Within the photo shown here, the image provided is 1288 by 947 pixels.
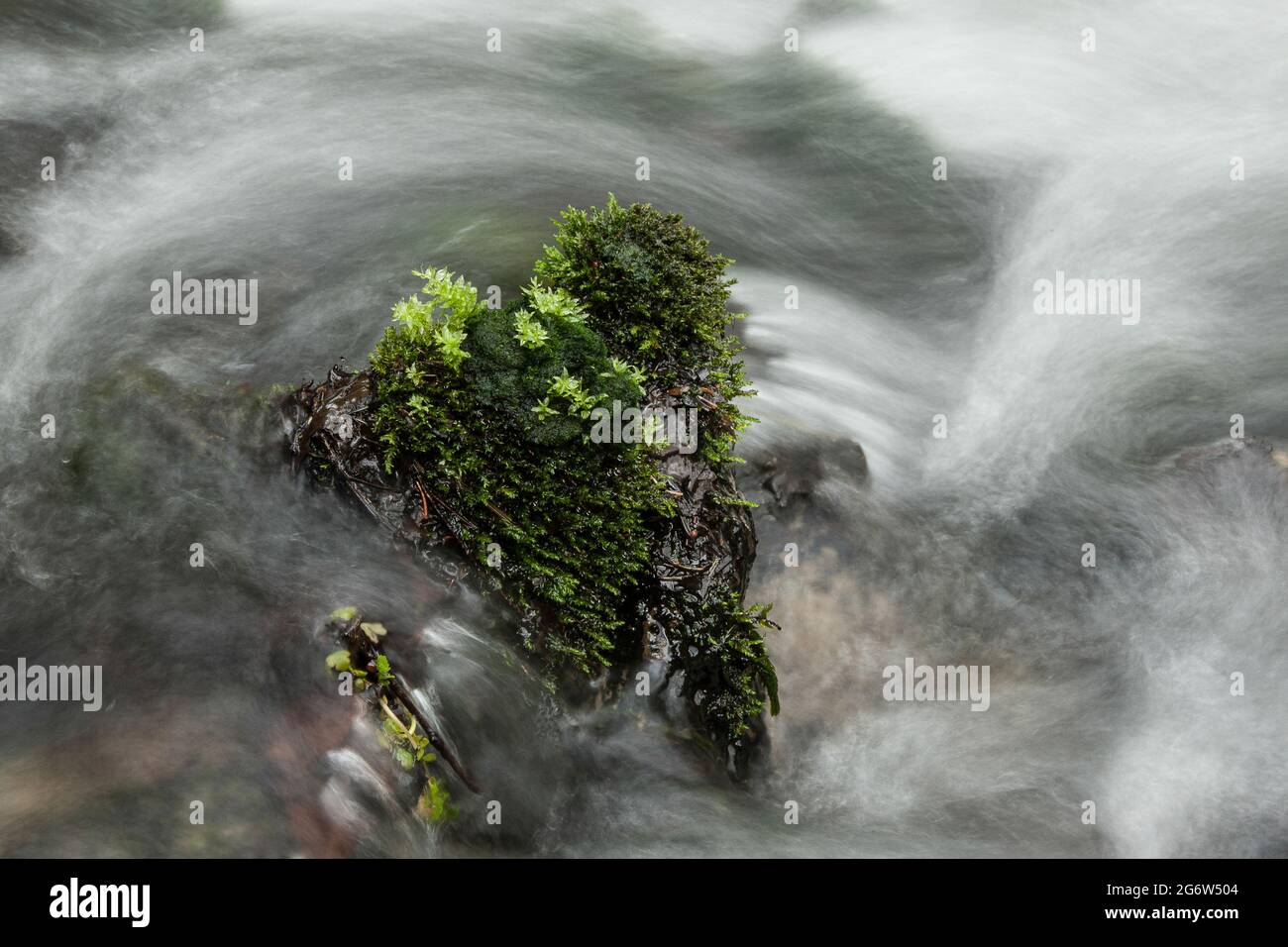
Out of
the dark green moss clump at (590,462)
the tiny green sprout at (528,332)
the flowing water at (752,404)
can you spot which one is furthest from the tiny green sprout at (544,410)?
the flowing water at (752,404)

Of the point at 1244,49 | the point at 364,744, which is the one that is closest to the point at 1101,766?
the point at 364,744

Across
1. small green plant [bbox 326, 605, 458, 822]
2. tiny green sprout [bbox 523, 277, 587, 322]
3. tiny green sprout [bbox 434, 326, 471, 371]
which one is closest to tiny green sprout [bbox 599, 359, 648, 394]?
tiny green sprout [bbox 523, 277, 587, 322]

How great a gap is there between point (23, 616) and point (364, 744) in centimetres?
247

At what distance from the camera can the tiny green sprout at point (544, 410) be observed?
22.8 feet

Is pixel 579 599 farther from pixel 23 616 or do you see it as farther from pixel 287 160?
pixel 287 160

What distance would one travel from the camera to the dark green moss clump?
23.2 feet

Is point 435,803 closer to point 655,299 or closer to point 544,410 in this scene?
point 544,410

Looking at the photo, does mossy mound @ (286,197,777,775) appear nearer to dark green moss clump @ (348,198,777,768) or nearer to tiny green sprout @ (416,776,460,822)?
dark green moss clump @ (348,198,777,768)

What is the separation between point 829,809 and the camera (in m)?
7.68

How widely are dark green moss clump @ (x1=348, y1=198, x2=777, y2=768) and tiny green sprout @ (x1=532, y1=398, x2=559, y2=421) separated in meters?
0.01

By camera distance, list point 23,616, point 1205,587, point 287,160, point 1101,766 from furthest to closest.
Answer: point 287,160 < point 1205,587 < point 1101,766 < point 23,616

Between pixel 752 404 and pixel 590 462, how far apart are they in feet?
8.29

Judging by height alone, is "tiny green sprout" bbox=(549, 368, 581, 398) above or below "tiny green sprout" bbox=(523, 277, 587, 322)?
below

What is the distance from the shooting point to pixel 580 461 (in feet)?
23.3
